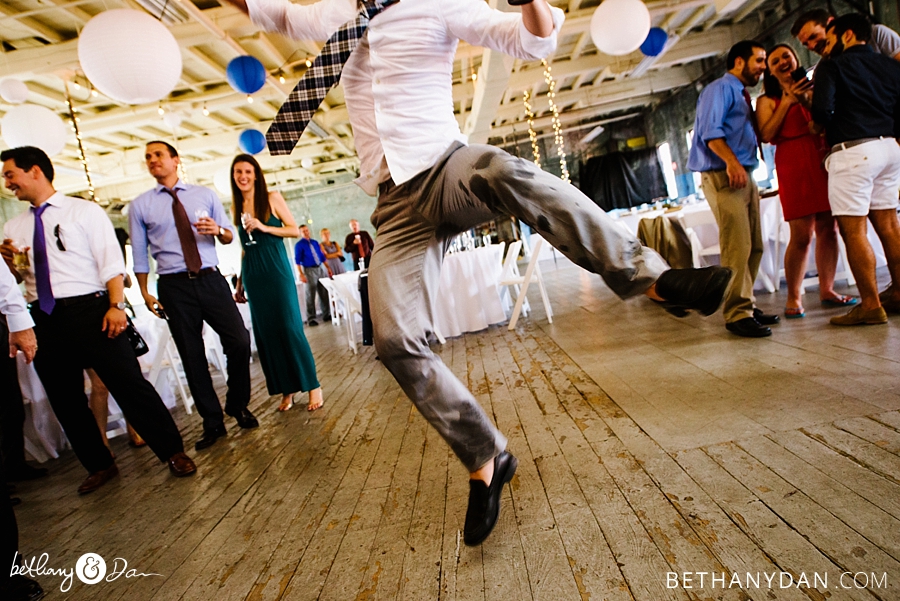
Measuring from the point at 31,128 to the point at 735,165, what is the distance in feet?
20.3

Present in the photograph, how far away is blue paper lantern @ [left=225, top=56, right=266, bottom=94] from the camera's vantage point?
5.68 metres

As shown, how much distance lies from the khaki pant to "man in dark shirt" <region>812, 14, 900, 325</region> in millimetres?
382

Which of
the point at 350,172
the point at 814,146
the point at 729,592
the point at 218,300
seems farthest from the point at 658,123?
the point at 729,592

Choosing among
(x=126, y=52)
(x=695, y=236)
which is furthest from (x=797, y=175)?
(x=126, y=52)

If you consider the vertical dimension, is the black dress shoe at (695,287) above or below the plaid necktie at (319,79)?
below

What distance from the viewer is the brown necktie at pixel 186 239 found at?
283 centimetres

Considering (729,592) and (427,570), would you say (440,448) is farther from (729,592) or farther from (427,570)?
(729,592)

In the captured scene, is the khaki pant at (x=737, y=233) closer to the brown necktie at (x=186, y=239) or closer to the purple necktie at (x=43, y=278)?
the brown necktie at (x=186, y=239)

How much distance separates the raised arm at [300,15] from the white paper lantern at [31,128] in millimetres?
4772

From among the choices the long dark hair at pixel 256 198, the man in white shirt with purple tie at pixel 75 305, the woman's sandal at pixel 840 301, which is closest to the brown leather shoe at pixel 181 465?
the man in white shirt with purple tie at pixel 75 305

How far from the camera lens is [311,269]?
9.34 meters

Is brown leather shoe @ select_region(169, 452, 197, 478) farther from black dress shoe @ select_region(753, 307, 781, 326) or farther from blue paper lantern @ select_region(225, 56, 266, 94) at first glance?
blue paper lantern @ select_region(225, 56, 266, 94)

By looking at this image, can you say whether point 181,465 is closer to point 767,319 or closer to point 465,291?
point 465,291

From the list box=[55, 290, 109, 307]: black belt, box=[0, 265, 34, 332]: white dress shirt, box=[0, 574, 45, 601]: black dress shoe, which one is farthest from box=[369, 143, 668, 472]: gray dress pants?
box=[55, 290, 109, 307]: black belt
